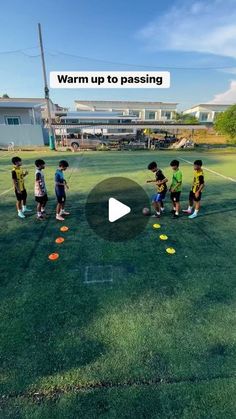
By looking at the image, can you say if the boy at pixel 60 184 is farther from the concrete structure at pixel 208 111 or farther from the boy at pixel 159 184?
the concrete structure at pixel 208 111

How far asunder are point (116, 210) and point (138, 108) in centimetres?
5903

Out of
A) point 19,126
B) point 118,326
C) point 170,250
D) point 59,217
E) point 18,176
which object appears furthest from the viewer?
point 19,126

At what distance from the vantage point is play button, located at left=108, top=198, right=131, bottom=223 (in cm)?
703

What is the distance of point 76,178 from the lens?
1174cm

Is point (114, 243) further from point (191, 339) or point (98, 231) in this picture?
point (191, 339)

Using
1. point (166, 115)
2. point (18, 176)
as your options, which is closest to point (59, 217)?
point (18, 176)

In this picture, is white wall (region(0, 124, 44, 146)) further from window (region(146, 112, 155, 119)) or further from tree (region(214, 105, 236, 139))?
window (region(146, 112, 155, 119))

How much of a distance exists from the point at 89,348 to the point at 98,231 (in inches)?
131

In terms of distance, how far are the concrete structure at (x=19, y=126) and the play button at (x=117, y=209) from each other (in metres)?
20.3

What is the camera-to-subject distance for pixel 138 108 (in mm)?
60969

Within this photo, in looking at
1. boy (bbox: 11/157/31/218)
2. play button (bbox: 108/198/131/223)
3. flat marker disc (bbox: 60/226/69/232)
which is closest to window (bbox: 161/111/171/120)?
play button (bbox: 108/198/131/223)

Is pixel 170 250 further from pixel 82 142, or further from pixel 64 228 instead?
pixel 82 142

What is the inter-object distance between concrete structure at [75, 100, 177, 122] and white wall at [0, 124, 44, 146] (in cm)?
3227

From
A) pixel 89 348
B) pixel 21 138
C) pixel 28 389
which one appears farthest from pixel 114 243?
pixel 21 138
